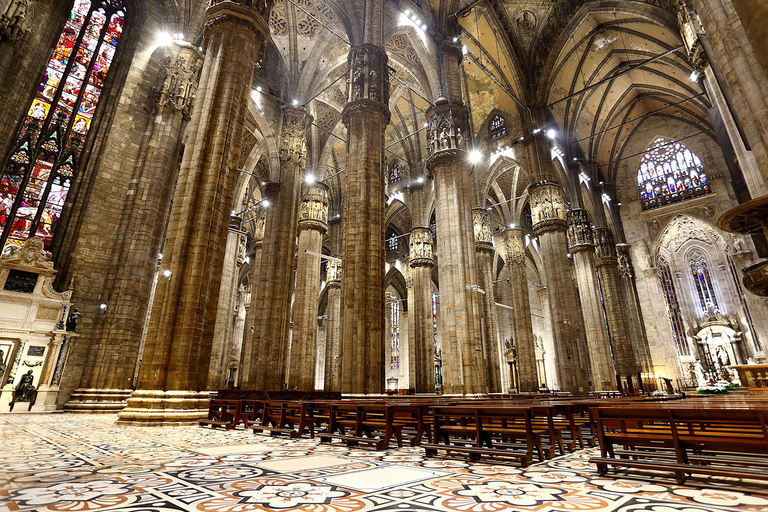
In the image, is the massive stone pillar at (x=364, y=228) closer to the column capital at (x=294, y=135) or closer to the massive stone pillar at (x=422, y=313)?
the column capital at (x=294, y=135)

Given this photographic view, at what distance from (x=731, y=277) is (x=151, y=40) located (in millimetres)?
33692

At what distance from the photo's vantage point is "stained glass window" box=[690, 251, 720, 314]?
2531 cm

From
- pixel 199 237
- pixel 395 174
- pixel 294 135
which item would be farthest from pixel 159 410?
pixel 395 174

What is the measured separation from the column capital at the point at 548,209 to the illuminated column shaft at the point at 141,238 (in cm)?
1542

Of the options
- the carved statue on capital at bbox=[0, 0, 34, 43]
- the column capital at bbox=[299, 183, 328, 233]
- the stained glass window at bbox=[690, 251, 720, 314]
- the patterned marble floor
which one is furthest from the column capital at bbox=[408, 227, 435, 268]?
the stained glass window at bbox=[690, 251, 720, 314]

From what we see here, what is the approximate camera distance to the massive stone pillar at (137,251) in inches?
413

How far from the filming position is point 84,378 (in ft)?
35.2

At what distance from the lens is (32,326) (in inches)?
418

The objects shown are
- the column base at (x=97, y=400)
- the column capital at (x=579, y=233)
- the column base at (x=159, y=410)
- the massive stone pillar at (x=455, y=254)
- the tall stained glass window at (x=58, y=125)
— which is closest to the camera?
the column base at (x=159, y=410)

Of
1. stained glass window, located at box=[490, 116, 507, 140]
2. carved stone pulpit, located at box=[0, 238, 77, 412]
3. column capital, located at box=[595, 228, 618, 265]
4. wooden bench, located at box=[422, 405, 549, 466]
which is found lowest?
wooden bench, located at box=[422, 405, 549, 466]

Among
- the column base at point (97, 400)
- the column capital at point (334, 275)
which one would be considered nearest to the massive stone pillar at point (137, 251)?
the column base at point (97, 400)

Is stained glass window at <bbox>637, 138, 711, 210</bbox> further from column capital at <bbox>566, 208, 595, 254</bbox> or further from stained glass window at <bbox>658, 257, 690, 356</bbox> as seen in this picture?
column capital at <bbox>566, 208, 595, 254</bbox>

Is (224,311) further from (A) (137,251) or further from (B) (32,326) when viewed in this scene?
(B) (32,326)

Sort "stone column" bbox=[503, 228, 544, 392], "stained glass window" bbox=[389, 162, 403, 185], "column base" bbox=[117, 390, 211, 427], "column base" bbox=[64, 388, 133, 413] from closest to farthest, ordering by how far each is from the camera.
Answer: "column base" bbox=[117, 390, 211, 427] < "column base" bbox=[64, 388, 133, 413] < "stone column" bbox=[503, 228, 544, 392] < "stained glass window" bbox=[389, 162, 403, 185]
